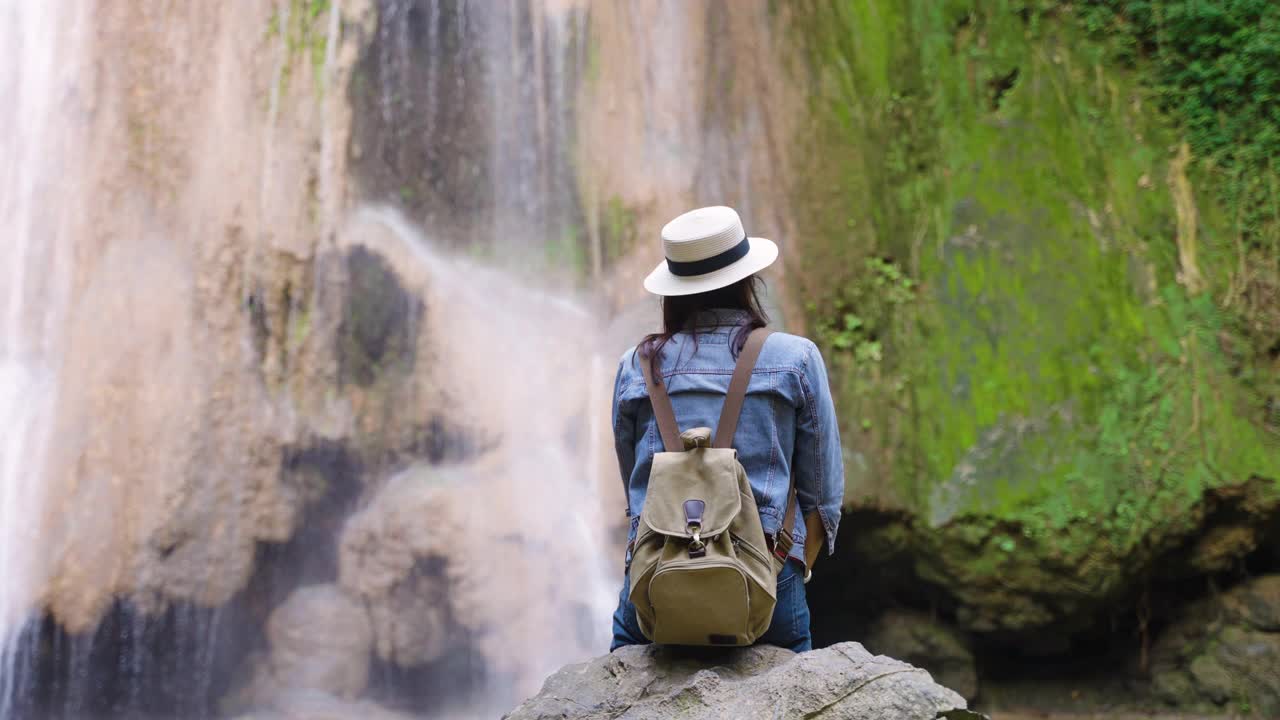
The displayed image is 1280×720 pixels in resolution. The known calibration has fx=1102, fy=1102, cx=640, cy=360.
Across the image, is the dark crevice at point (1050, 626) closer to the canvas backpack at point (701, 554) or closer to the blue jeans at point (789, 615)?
the blue jeans at point (789, 615)

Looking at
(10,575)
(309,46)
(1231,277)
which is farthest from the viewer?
(309,46)

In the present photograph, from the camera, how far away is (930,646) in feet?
18.8

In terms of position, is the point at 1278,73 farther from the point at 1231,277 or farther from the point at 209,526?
the point at 209,526

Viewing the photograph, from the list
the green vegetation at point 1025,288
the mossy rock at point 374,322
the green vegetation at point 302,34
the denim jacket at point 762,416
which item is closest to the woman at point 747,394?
the denim jacket at point 762,416

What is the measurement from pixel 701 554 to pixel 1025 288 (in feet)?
13.5

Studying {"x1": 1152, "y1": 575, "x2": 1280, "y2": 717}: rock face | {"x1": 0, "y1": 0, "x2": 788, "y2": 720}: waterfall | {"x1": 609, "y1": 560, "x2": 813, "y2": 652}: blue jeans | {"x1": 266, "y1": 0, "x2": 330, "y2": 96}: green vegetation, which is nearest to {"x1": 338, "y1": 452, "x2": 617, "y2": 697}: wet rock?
{"x1": 0, "y1": 0, "x2": 788, "y2": 720}: waterfall

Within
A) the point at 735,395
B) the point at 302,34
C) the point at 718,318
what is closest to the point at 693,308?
the point at 718,318

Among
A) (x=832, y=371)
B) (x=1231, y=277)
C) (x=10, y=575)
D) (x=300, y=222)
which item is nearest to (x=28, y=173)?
(x=300, y=222)

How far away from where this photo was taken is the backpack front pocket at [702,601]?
6.96 ft

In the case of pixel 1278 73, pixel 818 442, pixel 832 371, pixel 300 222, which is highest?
pixel 1278 73

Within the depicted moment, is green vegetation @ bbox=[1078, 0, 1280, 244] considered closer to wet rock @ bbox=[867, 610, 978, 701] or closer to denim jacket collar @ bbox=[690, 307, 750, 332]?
wet rock @ bbox=[867, 610, 978, 701]

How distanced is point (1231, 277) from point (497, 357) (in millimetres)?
3940

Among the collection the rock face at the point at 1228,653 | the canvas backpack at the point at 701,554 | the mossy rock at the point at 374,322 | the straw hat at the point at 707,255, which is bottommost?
the rock face at the point at 1228,653

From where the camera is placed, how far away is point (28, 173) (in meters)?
5.97
